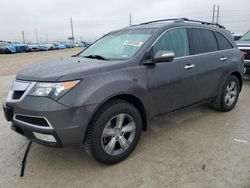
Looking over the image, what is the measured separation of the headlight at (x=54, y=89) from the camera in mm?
2641

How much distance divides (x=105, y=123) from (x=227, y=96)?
3106 mm

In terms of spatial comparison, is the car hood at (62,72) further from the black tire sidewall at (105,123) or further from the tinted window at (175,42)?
the tinted window at (175,42)

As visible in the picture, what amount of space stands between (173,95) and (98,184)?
67.1 inches

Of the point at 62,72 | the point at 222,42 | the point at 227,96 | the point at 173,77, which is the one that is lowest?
the point at 227,96

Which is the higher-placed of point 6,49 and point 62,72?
point 62,72

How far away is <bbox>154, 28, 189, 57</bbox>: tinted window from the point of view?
3.60m

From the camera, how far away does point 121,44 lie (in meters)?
3.73

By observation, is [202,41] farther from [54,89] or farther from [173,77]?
[54,89]

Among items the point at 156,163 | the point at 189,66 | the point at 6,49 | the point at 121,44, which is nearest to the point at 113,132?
A: the point at 156,163

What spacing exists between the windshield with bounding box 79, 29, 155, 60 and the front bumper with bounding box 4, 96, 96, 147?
3.53ft

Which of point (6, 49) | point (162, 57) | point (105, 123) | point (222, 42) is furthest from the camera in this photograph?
point (6, 49)

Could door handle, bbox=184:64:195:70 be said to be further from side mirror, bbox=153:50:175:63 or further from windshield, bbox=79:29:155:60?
windshield, bbox=79:29:155:60

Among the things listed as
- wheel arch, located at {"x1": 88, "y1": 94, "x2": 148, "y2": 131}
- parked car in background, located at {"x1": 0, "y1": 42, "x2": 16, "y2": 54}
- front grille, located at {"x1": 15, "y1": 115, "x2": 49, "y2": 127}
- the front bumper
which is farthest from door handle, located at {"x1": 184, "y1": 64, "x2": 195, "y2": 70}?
parked car in background, located at {"x1": 0, "y1": 42, "x2": 16, "y2": 54}

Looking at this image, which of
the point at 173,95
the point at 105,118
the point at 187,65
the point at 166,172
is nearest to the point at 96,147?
the point at 105,118
